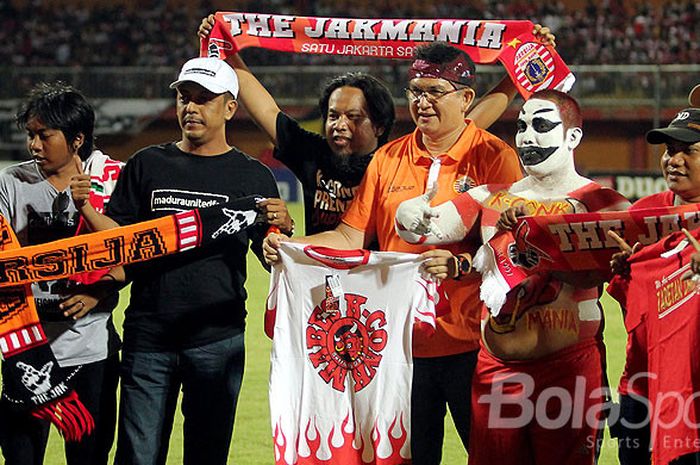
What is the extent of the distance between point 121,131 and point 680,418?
24.4m

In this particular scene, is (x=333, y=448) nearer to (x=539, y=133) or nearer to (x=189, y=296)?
(x=189, y=296)

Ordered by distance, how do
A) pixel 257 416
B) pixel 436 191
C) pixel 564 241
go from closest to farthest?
1. pixel 564 241
2. pixel 436 191
3. pixel 257 416

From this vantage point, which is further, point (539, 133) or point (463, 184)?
point (463, 184)

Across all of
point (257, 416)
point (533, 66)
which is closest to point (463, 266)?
point (533, 66)

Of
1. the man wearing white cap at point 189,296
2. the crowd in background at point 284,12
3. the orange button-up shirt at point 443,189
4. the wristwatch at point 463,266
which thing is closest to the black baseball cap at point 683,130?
the orange button-up shirt at point 443,189

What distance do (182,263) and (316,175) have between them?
947 mm

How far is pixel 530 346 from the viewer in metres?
4.57

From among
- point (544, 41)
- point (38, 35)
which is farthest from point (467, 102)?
point (38, 35)

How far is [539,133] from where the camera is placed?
4711mm

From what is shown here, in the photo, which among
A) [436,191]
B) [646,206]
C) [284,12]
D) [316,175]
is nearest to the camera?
[646,206]

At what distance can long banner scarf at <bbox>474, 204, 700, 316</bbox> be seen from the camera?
14.6 feet

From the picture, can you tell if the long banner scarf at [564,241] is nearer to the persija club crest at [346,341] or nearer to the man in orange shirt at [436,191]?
the man in orange shirt at [436,191]

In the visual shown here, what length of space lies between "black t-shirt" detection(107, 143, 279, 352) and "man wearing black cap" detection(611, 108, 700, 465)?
1791 mm

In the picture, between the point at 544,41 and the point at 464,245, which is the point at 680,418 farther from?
the point at 544,41
